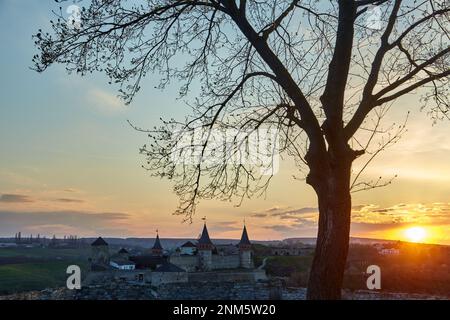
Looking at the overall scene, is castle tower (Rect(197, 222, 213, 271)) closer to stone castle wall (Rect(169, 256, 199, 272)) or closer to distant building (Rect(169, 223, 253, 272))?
distant building (Rect(169, 223, 253, 272))

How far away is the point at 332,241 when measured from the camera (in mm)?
5305

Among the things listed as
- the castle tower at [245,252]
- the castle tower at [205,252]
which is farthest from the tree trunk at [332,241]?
the castle tower at [245,252]

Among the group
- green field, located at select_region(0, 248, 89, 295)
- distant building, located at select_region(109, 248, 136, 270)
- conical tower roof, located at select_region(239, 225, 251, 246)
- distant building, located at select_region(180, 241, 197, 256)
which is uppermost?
conical tower roof, located at select_region(239, 225, 251, 246)

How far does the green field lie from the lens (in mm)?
47572

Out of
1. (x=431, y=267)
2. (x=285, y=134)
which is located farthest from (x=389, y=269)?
(x=285, y=134)

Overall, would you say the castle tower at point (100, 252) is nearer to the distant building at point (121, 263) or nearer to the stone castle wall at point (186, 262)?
the distant building at point (121, 263)

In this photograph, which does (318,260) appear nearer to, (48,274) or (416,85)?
(416,85)

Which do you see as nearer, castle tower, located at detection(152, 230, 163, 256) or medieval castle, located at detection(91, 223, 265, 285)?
medieval castle, located at detection(91, 223, 265, 285)

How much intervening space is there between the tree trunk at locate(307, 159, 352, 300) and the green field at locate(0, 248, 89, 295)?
38537 millimetres

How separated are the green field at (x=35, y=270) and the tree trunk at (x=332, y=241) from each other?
126 ft

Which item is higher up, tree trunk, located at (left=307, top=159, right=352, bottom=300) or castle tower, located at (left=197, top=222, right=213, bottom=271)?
tree trunk, located at (left=307, top=159, right=352, bottom=300)

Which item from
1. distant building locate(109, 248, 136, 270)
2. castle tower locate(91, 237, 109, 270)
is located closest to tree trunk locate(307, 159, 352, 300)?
distant building locate(109, 248, 136, 270)

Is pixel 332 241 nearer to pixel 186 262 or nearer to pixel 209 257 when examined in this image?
pixel 186 262

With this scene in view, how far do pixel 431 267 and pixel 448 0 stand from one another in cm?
2547
